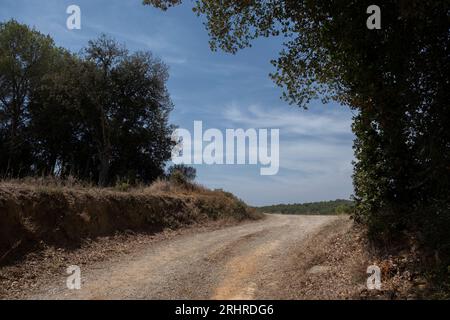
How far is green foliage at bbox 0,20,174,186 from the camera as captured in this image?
1332 inches

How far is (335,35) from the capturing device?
32.8 feet

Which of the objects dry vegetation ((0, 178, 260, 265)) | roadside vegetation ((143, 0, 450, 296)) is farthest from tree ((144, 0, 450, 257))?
dry vegetation ((0, 178, 260, 265))

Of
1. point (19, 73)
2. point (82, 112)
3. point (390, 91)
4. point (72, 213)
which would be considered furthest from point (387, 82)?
point (19, 73)

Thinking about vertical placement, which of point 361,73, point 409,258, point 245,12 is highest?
point 245,12

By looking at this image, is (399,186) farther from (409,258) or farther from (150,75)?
(150,75)

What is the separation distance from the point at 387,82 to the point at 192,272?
6190 millimetres

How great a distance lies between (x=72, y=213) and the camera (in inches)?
515

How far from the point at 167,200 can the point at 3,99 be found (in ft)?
79.2

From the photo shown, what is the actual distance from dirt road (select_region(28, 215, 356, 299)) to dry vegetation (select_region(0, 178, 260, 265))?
1772 mm

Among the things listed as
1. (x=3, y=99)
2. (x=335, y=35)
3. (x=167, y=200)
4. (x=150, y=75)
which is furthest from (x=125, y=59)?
(x=335, y=35)

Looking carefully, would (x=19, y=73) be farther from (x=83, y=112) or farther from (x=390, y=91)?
(x=390, y=91)

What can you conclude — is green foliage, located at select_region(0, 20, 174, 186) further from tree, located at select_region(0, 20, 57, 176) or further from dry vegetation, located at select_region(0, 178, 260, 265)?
dry vegetation, located at select_region(0, 178, 260, 265)

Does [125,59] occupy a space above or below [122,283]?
above

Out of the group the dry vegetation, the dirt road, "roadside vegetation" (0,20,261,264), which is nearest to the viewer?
the dirt road
